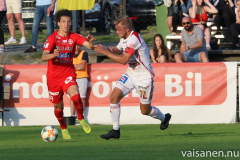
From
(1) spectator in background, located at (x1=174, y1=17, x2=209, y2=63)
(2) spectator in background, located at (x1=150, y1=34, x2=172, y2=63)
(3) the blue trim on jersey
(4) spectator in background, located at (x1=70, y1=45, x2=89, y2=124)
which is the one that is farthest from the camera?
(2) spectator in background, located at (x1=150, y1=34, x2=172, y2=63)

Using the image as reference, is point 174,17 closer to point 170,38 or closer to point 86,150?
point 170,38

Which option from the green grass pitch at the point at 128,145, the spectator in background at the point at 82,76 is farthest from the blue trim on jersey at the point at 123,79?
the spectator in background at the point at 82,76

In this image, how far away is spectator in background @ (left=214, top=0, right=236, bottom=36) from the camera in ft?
50.3

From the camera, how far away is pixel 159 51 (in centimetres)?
1392

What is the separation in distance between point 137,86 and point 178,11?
284 inches

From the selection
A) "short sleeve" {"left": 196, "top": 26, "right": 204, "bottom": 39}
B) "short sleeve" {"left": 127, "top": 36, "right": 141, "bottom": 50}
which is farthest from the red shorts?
"short sleeve" {"left": 196, "top": 26, "right": 204, "bottom": 39}

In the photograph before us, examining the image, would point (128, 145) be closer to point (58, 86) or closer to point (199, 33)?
point (58, 86)

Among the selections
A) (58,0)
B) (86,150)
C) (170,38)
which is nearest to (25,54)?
(58,0)

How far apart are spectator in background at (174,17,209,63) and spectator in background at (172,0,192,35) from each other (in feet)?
5.89

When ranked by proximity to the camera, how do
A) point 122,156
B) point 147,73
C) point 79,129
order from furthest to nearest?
1. point 79,129
2. point 147,73
3. point 122,156

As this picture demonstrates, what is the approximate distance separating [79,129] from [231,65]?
4081 mm

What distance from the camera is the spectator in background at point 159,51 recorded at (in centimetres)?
1380

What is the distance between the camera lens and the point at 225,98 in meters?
13.1

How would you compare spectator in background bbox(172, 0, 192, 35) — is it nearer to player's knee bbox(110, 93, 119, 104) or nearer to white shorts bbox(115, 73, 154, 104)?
white shorts bbox(115, 73, 154, 104)
